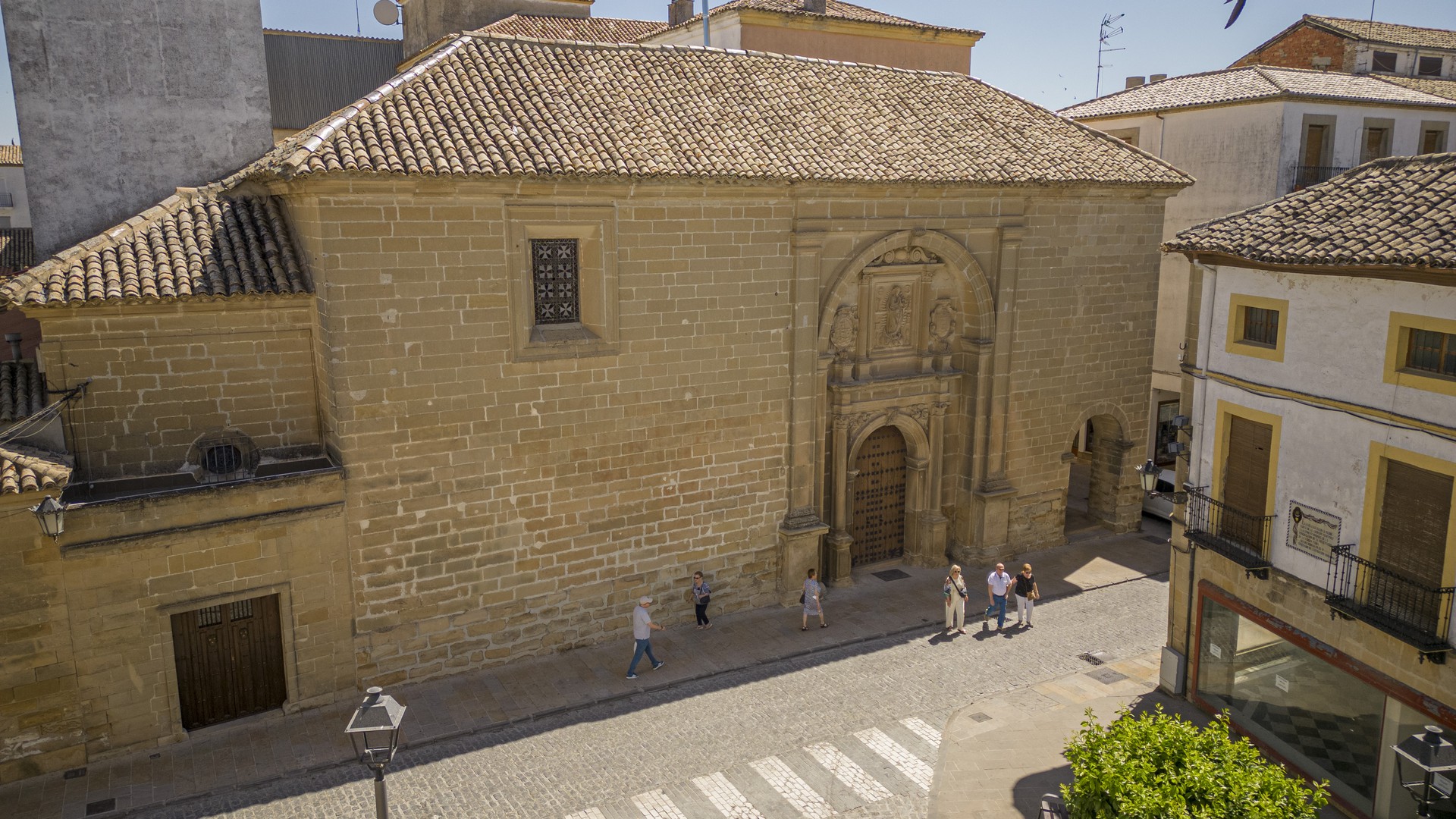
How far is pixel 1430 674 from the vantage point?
10273 millimetres

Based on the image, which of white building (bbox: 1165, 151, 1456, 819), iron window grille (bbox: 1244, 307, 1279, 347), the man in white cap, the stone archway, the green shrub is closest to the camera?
the green shrub

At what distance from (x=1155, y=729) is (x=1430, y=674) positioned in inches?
145

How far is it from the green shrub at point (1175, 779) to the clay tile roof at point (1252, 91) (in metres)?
17.3

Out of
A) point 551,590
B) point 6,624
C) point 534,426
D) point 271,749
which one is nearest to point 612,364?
point 534,426

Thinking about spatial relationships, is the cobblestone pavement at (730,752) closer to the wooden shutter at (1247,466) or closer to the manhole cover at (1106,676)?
the manhole cover at (1106,676)

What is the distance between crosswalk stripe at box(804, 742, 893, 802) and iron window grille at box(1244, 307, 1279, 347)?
7.31 metres

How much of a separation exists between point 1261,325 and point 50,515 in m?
14.4

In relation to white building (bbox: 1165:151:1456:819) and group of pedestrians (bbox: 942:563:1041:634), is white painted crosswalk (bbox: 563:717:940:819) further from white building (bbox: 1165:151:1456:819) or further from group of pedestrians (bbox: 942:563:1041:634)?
white building (bbox: 1165:151:1456:819)

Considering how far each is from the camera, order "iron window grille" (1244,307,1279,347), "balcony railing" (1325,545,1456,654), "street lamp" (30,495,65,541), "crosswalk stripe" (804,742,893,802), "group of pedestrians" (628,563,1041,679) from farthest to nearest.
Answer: "group of pedestrians" (628,563,1041,679) < "iron window grille" (1244,307,1279,347) < "crosswalk stripe" (804,742,893,802) < "street lamp" (30,495,65,541) < "balcony railing" (1325,545,1456,654)

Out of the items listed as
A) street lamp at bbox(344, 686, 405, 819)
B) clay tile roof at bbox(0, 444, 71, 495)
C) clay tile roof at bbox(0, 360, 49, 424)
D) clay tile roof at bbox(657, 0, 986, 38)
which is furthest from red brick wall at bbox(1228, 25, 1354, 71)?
clay tile roof at bbox(0, 444, 71, 495)

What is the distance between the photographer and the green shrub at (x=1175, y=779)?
8055mm

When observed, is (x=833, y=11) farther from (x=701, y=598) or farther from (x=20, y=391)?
Answer: (x=20, y=391)

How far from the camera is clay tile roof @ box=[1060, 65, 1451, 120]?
21.7 m

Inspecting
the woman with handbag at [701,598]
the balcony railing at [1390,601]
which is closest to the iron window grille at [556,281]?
the woman with handbag at [701,598]
